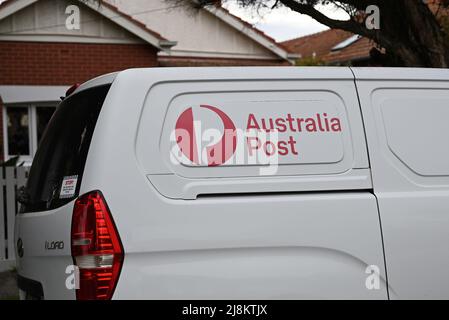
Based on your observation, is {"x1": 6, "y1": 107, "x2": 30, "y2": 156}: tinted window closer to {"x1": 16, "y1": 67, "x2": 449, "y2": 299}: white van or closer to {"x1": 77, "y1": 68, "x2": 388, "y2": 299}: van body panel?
{"x1": 16, "y1": 67, "x2": 449, "y2": 299}: white van

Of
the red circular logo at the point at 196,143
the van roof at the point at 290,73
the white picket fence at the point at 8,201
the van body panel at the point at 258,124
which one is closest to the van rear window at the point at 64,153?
the van roof at the point at 290,73

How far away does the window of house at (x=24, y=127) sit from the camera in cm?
1253

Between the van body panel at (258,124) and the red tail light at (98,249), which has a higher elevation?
the van body panel at (258,124)

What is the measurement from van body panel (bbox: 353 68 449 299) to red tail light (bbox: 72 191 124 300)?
137 centimetres

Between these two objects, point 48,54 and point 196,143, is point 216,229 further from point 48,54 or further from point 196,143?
point 48,54

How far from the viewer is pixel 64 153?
11.5 feet

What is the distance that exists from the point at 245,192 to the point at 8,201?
5725mm

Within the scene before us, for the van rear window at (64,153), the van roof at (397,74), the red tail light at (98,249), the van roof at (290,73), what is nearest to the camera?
the red tail light at (98,249)

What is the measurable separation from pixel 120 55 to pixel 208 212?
34.2ft

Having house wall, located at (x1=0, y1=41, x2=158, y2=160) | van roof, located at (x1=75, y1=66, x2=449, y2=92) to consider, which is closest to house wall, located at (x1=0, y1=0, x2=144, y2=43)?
house wall, located at (x1=0, y1=41, x2=158, y2=160)

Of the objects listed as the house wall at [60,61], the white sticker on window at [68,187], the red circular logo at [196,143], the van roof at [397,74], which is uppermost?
the house wall at [60,61]

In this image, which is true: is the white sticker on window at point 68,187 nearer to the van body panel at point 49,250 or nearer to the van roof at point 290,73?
the van body panel at point 49,250
